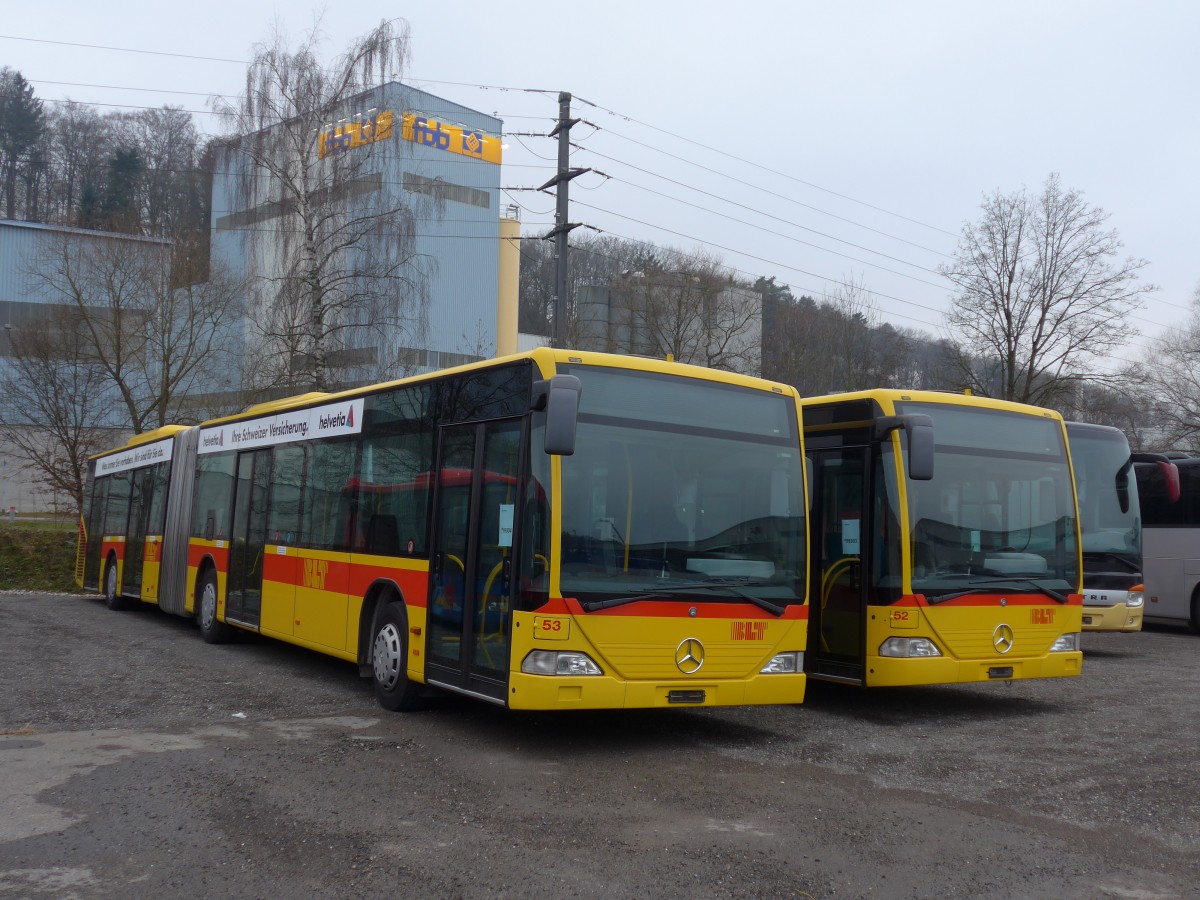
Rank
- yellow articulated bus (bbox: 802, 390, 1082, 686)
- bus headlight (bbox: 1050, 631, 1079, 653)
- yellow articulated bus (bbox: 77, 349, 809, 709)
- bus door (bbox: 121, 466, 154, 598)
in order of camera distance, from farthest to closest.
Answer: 1. bus door (bbox: 121, 466, 154, 598)
2. bus headlight (bbox: 1050, 631, 1079, 653)
3. yellow articulated bus (bbox: 802, 390, 1082, 686)
4. yellow articulated bus (bbox: 77, 349, 809, 709)

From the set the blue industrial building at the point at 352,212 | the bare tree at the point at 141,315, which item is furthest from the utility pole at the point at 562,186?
the bare tree at the point at 141,315

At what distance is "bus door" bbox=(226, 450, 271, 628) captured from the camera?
43.5 ft

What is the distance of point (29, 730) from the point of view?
27.8 ft

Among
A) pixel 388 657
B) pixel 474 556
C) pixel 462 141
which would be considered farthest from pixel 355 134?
pixel 474 556

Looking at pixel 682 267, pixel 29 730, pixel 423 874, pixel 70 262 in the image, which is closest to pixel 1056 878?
pixel 423 874

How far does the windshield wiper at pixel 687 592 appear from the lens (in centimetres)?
775

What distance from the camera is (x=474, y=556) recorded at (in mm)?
8438

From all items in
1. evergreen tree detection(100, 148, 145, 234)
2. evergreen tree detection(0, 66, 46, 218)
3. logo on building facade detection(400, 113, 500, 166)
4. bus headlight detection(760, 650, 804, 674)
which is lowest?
bus headlight detection(760, 650, 804, 674)

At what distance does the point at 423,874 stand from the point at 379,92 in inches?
942

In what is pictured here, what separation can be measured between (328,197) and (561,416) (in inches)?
818

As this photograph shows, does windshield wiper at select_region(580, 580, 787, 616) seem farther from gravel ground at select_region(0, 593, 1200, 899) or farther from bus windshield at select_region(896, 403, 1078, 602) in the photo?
bus windshield at select_region(896, 403, 1078, 602)

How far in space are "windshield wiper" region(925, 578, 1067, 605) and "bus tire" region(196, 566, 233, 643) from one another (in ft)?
30.7

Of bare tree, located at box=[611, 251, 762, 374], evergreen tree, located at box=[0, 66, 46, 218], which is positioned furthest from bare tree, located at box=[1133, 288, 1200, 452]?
evergreen tree, located at box=[0, 66, 46, 218]

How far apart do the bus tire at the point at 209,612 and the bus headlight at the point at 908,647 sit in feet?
29.3
